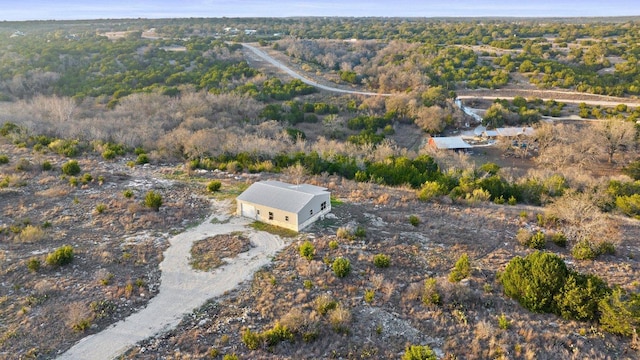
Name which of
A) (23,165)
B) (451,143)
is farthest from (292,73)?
(23,165)

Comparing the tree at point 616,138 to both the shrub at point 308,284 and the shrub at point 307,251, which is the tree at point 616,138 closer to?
the shrub at point 307,251

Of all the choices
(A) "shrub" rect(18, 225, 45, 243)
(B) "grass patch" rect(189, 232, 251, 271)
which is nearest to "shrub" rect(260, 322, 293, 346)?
(B) "grass patch" rect(189, 232, 251, 271)

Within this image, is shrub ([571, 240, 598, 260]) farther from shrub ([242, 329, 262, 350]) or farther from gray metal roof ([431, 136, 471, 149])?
gray metal roof ([431, 136, 471, 149])

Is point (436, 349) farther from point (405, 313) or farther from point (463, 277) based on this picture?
point (463, 277)

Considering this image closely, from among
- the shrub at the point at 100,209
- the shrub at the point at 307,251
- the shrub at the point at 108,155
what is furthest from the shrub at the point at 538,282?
the shrub at the point at 108,155

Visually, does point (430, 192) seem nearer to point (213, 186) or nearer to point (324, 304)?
point (213, 186)

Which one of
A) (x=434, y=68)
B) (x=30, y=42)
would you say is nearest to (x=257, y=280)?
(x=434, y=68)
